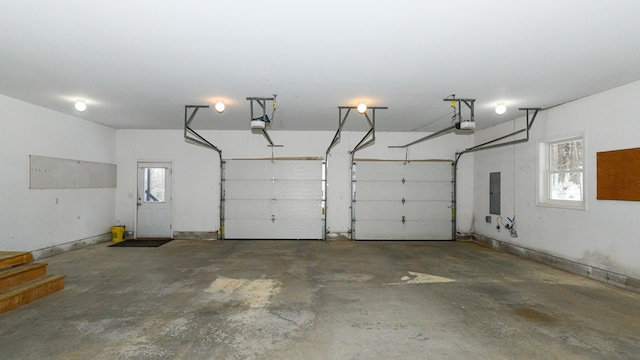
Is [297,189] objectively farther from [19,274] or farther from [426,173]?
[19,274]

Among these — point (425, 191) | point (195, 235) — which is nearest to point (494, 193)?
point (425, 191)

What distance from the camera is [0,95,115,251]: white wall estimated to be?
17.6 ft

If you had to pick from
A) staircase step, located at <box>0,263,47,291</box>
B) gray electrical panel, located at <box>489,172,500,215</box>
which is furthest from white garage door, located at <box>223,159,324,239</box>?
staircase step, located at <box>0,263,47,291</box>

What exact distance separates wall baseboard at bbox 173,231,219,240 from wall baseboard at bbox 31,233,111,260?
1.59 meters

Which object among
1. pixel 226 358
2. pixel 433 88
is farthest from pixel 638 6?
pixel 226 358

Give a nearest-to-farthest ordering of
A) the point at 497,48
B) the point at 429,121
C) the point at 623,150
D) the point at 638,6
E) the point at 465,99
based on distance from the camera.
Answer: the point at 638,6 < the point at 497,48 < the point at 623,150 < the point at 465,99 < the point at 429,121

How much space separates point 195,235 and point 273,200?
219cm

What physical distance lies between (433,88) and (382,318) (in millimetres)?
3203

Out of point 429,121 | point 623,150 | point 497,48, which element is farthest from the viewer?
point 429,121

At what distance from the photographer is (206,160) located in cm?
838

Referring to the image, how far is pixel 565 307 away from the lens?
372cm

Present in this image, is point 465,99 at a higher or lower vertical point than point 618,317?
higher

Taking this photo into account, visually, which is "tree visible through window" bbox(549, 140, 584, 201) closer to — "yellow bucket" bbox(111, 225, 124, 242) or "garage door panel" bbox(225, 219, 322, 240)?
"garage door panel" bbox(225, 219, 322, 240)

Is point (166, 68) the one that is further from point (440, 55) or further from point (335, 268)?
point (335, 268)
